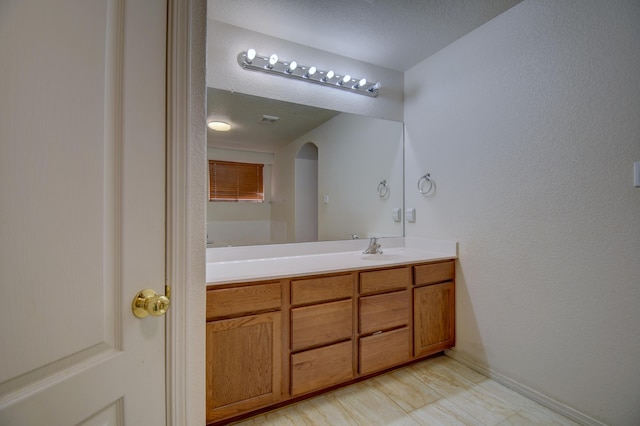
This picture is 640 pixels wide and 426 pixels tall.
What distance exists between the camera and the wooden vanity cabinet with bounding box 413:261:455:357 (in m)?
1.97

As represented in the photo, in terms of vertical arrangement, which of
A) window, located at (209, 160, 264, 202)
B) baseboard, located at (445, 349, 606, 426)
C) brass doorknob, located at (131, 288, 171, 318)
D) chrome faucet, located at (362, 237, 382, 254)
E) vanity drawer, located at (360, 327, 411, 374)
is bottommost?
baseboard, located at (445, 349, 606, 426)

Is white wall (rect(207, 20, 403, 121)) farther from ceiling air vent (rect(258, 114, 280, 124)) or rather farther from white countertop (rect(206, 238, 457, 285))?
white countertop (rect(206, 238, 457, 285))

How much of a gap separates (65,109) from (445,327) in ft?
7.67

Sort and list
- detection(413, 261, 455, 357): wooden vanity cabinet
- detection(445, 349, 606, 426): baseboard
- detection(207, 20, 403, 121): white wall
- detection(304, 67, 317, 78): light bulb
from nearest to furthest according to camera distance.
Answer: detection(445, 349, 606, 426): baseboard < detection(207, 20, 403, 121): white wall < detection(413, 261, 455, 357): wooden vanity cabinet < detection(304, 67, 317, 78): light bulb

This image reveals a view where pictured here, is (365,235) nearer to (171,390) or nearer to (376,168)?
(376,168)

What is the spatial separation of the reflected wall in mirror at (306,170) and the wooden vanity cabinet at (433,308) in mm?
564

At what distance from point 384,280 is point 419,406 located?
0.71m

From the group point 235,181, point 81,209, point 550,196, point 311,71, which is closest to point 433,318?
point 550,196

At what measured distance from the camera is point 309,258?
209 cm

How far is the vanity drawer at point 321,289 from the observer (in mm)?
1557

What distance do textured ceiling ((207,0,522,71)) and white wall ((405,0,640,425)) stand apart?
174mm

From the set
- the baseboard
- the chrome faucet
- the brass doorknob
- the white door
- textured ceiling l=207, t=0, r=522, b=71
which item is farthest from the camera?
the chrome faucet

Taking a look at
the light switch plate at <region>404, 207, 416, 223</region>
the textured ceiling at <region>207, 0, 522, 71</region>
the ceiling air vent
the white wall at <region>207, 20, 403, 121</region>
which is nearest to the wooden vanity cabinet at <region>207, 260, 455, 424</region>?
the light switch plate at <region>404, 207, 416, 223</region>

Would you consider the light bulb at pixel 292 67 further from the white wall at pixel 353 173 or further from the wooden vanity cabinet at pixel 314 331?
the wooden vanity cabinet at pixel 314 331
